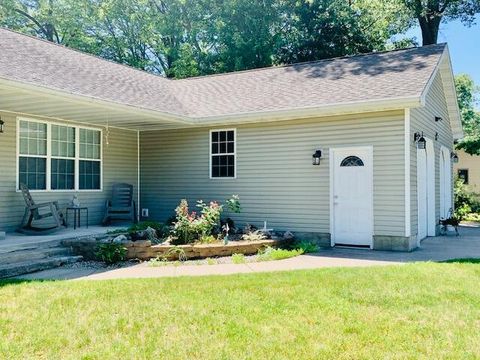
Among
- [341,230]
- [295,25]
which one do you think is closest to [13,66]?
[341,230]

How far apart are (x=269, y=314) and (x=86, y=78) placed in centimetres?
722

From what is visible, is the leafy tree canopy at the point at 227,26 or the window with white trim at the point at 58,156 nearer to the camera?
the window with white trim at the point at 58,156

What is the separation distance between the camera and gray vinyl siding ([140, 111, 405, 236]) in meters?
9.01

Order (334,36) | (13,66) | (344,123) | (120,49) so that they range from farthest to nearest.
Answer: (120,49) → (334,36) → (344,123) → (13,66)

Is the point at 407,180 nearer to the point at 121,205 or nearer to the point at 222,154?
the point at 222,154

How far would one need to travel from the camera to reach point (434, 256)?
324 inches

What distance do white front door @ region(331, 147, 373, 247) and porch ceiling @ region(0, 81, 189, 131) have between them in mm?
3916

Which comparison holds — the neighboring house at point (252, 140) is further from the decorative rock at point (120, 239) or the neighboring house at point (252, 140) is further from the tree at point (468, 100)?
the tree at point (468, 100)

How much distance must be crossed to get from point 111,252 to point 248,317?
401cm

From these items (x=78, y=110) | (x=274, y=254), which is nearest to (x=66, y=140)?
(x=78, y=110)

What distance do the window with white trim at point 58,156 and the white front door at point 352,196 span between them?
19.7 feet

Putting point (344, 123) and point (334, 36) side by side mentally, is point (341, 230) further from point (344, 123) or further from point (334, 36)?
point (334, 36)

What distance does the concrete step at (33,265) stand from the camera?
6.54 m

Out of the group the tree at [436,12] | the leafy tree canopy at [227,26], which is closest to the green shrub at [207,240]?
the leafy tree canopy at [227,26]
